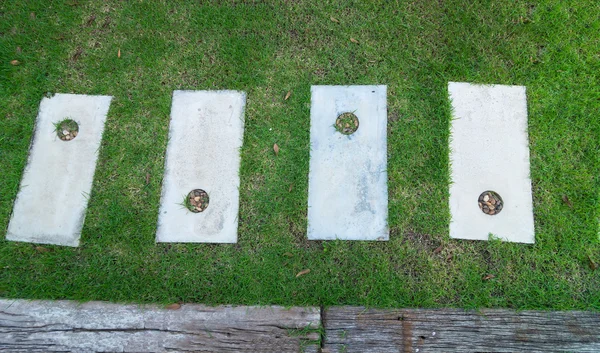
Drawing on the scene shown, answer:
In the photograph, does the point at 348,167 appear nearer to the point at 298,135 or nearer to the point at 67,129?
the point at 298,135

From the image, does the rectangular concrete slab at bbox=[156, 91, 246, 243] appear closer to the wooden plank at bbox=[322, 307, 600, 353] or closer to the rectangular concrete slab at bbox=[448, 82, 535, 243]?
the wooden plank at bbox=[322, 307, 600, 353]

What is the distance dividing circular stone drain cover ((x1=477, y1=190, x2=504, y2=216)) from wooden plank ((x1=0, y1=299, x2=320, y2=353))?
49.4 inches

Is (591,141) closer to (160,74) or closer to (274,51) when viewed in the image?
(274,51)

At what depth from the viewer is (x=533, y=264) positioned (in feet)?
8.00

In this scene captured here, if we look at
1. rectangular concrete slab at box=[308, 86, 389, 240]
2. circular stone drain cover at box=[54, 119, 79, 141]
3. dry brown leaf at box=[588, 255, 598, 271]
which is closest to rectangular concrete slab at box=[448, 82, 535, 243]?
dry brown leaf at box=[588, 255, 598, 271]

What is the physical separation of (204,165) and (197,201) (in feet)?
0.81

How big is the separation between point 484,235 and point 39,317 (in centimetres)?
279

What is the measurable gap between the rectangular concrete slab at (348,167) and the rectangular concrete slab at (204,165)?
53 centimetres

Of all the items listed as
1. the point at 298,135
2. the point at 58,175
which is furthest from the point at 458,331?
the point at 58,175

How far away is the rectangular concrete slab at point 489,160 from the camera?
2.46 meters

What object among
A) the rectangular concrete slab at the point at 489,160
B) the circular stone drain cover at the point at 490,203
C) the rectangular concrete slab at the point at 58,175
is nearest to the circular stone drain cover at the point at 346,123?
the rectangular concrete slab at the point at 489,160

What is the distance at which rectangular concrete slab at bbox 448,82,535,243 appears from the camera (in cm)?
246

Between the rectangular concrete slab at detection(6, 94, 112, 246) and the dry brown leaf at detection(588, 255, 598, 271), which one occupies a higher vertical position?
the rectangular concrete slab at detection(6, 94, 112, 246)

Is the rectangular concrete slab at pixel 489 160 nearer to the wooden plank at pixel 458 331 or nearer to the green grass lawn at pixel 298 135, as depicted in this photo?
the green grass lawn at pixel 298 135
